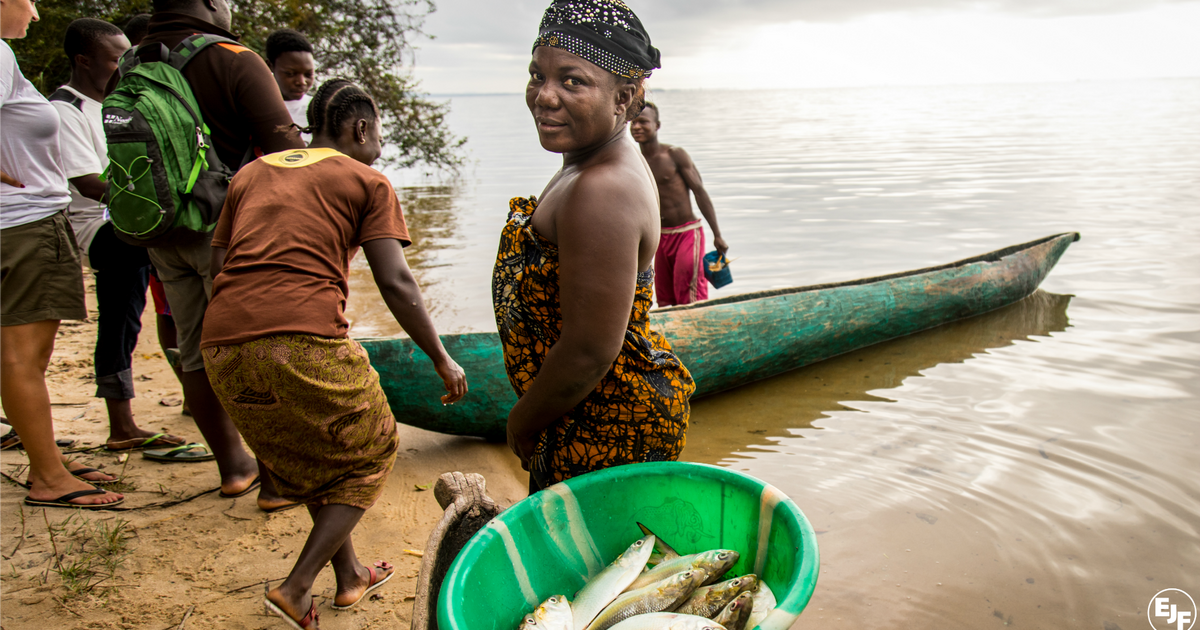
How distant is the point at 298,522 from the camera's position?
2885 mm

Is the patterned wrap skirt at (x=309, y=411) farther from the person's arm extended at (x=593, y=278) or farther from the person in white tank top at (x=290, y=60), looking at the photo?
the person in white tank top at (x=290, y=60)

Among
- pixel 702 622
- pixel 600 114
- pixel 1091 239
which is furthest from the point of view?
pixel 1091 239

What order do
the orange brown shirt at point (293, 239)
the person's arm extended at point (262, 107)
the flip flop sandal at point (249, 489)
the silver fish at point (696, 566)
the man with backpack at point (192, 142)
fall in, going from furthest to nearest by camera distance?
the flip flop sandal at point (249, 489), the person's arm extended at point (262, 107), the man with backpack at point (192, 142), the orange brown shirt at point (293, 239), the silver fish at point (696, 566)

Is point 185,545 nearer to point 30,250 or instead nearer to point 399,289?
point 30,250

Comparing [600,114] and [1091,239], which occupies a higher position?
[600,114]

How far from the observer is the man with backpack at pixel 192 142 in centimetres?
248

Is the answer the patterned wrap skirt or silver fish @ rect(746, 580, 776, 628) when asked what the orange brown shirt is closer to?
the patterned wrap skirt

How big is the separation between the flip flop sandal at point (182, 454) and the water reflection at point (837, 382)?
96.7 inches

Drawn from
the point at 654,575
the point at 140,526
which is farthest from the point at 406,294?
the point at 140,526

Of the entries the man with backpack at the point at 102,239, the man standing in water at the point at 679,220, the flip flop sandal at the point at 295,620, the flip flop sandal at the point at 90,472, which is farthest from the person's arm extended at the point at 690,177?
the flip flop sandal at the point at 295,620

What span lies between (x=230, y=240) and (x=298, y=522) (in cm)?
131

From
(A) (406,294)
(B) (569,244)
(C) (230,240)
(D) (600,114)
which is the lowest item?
(A) (406,294)

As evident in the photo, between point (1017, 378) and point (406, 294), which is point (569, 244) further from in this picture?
point (1017, 378)

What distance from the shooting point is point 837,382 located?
16.5ft
